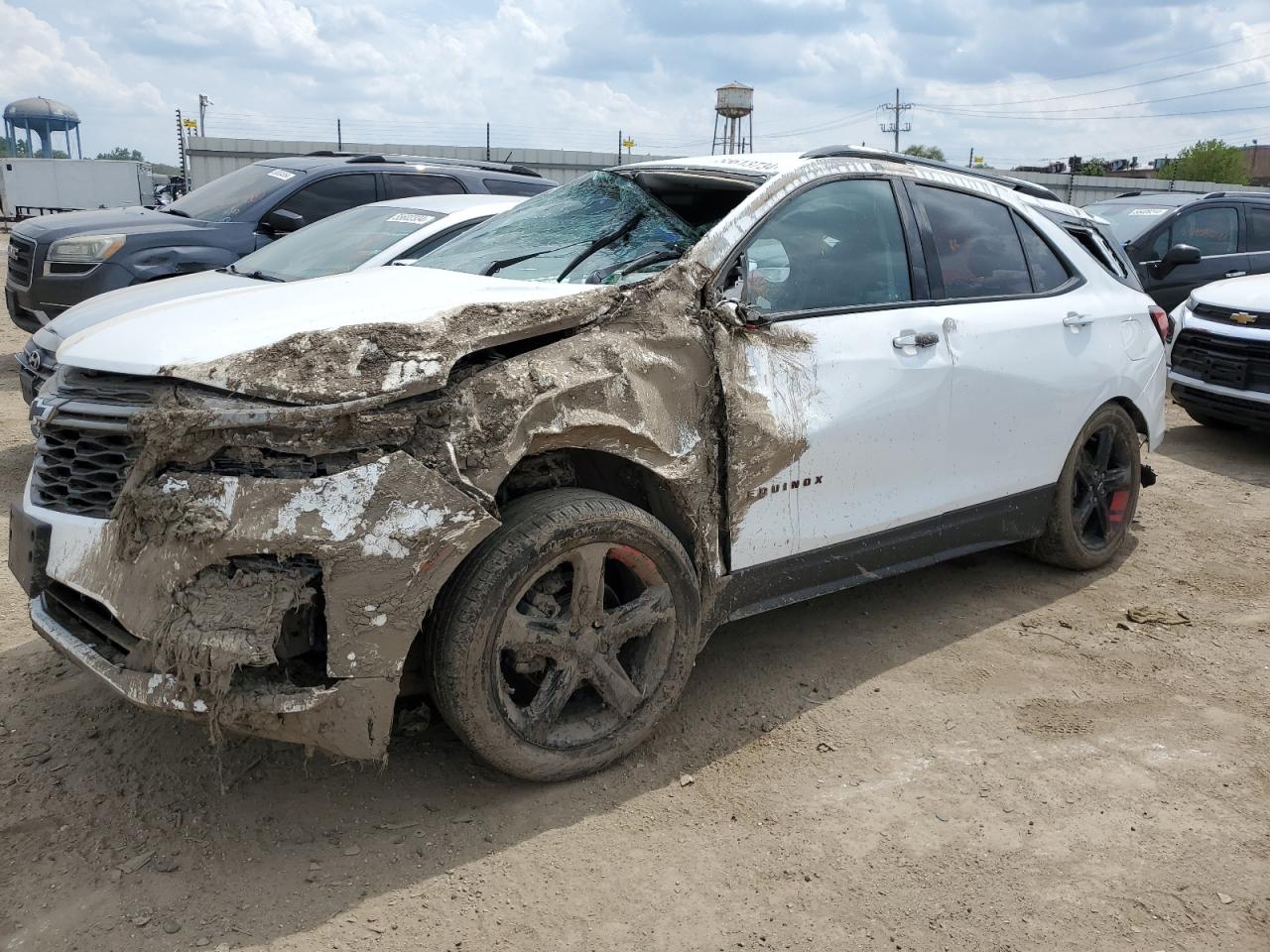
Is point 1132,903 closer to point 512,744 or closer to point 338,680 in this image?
point 512,744

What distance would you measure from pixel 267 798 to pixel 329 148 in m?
28.2

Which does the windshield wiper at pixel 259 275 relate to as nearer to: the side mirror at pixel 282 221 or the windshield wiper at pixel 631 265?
the side mirror at pixel 282 221

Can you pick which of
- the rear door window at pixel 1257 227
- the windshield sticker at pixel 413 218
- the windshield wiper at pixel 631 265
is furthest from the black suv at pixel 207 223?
the rear door window at pixel 1257 227

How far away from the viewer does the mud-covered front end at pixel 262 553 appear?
2551 millimetres

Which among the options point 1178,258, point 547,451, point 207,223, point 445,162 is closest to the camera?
point 547,451

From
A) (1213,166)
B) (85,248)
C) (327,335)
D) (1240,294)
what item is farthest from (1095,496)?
(1213,166)

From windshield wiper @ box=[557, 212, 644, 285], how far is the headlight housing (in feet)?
19.0

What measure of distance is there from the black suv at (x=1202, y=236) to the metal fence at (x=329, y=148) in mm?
16821

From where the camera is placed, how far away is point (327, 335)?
9.05 feet

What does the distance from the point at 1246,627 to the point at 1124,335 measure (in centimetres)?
141

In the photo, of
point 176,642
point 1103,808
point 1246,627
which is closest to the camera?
point 176,642

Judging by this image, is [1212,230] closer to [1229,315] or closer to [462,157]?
[1229,315]

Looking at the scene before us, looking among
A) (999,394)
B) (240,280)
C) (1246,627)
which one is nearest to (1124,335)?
(999,394)

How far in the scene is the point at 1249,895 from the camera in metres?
2.77
